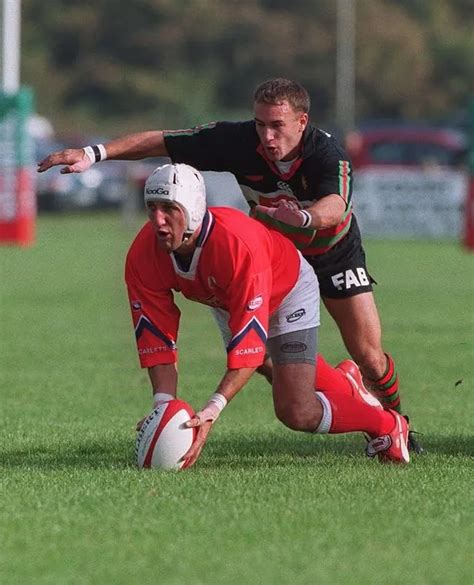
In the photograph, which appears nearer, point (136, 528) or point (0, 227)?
point (136, 528)

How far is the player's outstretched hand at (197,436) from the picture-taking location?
7.74 metres

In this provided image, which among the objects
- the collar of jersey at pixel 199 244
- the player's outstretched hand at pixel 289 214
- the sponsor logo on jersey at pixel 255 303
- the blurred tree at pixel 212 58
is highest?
the blurred tree at pixel 212 58

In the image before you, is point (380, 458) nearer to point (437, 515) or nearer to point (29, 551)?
point (437, 515)

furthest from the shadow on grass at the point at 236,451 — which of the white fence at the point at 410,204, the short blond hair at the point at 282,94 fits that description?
the white fence at the point at 410,204

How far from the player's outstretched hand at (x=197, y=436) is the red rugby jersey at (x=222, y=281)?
295 mm

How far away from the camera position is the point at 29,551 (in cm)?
624

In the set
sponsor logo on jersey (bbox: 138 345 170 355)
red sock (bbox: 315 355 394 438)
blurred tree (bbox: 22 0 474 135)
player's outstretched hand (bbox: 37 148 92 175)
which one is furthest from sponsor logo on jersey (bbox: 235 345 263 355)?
blurred tree (bbox: 22 0 474 135)

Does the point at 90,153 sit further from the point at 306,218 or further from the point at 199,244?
the point at 306,218

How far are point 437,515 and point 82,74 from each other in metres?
63.4

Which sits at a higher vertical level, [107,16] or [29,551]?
[107,16]

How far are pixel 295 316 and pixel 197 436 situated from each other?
0.90 metres

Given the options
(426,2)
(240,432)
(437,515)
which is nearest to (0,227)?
(240,432)

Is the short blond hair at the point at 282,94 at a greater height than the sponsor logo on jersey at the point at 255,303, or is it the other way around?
the short blond hair at the point at 282,94

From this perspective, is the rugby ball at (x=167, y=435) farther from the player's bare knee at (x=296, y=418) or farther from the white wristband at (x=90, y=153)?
the white wristband at (x=90, y=153)
